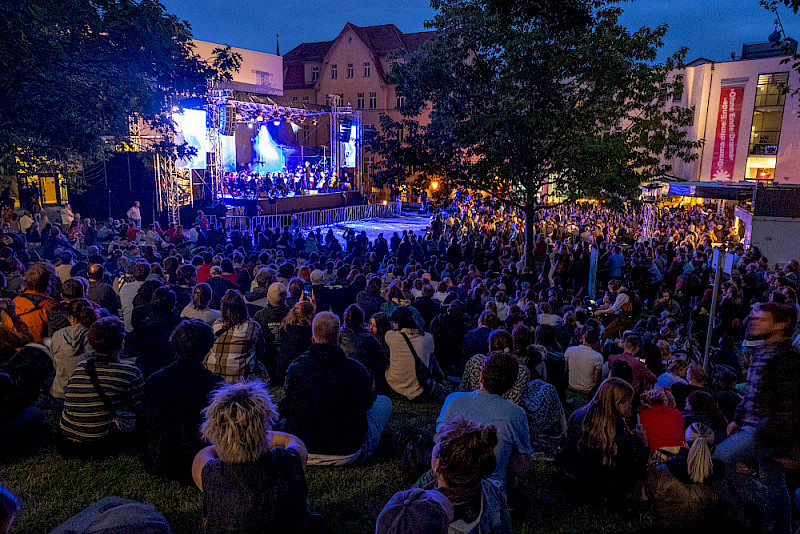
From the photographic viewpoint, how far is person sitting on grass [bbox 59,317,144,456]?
351 centimetres

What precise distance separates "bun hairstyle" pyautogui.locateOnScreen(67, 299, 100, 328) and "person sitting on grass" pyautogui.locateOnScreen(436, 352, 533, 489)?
9.51 feet

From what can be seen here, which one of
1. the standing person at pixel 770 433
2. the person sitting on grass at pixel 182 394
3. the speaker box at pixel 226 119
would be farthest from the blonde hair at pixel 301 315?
the speaker box at pixel 226 119

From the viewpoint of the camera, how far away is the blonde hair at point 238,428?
216 centimetres

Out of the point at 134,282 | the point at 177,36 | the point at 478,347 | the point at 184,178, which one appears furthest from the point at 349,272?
the point at 184,178

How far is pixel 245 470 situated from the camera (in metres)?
2.20

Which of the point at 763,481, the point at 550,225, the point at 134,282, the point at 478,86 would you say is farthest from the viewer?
the point at 550,225

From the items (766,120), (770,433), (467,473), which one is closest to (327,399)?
(467,473)

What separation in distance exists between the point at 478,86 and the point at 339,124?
19906 millimetres

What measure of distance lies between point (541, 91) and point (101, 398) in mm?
9287

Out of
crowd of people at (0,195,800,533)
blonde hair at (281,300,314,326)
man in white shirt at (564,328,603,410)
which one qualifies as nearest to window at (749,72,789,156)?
crowd of people at (0,195,800,533)

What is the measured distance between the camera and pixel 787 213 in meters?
16.0

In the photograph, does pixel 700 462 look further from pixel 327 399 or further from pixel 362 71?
pixel 362 71

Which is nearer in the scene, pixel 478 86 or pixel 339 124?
pixel 478 86

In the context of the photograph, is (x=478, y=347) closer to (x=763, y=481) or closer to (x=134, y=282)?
(x=763, y=481)
